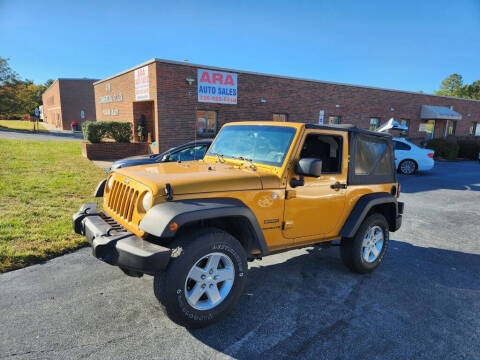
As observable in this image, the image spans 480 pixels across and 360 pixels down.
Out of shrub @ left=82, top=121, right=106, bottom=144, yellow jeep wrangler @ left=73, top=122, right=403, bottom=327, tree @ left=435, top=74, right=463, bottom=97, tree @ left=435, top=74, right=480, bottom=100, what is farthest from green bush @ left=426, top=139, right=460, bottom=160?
tree @ left=435, top=74, right=463, bottom=97

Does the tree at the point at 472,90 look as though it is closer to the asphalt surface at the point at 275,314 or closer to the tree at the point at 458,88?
the tree at the point at 458,88

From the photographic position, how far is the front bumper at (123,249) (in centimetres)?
255

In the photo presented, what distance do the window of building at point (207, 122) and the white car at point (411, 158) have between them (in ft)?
28.6

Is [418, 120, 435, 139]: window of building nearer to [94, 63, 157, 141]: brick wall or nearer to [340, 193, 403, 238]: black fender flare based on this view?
[94, 63, 157, 141]: brick wall

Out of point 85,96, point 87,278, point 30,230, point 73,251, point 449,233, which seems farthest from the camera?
point 85,96

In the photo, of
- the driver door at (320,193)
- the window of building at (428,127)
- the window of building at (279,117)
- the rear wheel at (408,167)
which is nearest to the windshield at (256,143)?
the driver door at (320,193)

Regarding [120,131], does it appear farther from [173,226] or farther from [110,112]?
[173,226]

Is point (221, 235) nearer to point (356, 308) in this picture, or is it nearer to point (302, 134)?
point (302, 134)

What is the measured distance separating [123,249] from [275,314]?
1636 mm

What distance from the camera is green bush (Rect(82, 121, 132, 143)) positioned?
15.0 meters

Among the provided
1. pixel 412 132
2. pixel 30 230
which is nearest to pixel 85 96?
pixel 412 132

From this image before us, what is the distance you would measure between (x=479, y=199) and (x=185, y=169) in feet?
31.3

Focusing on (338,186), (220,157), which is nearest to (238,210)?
(220,157)

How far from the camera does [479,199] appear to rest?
9.31 metres
